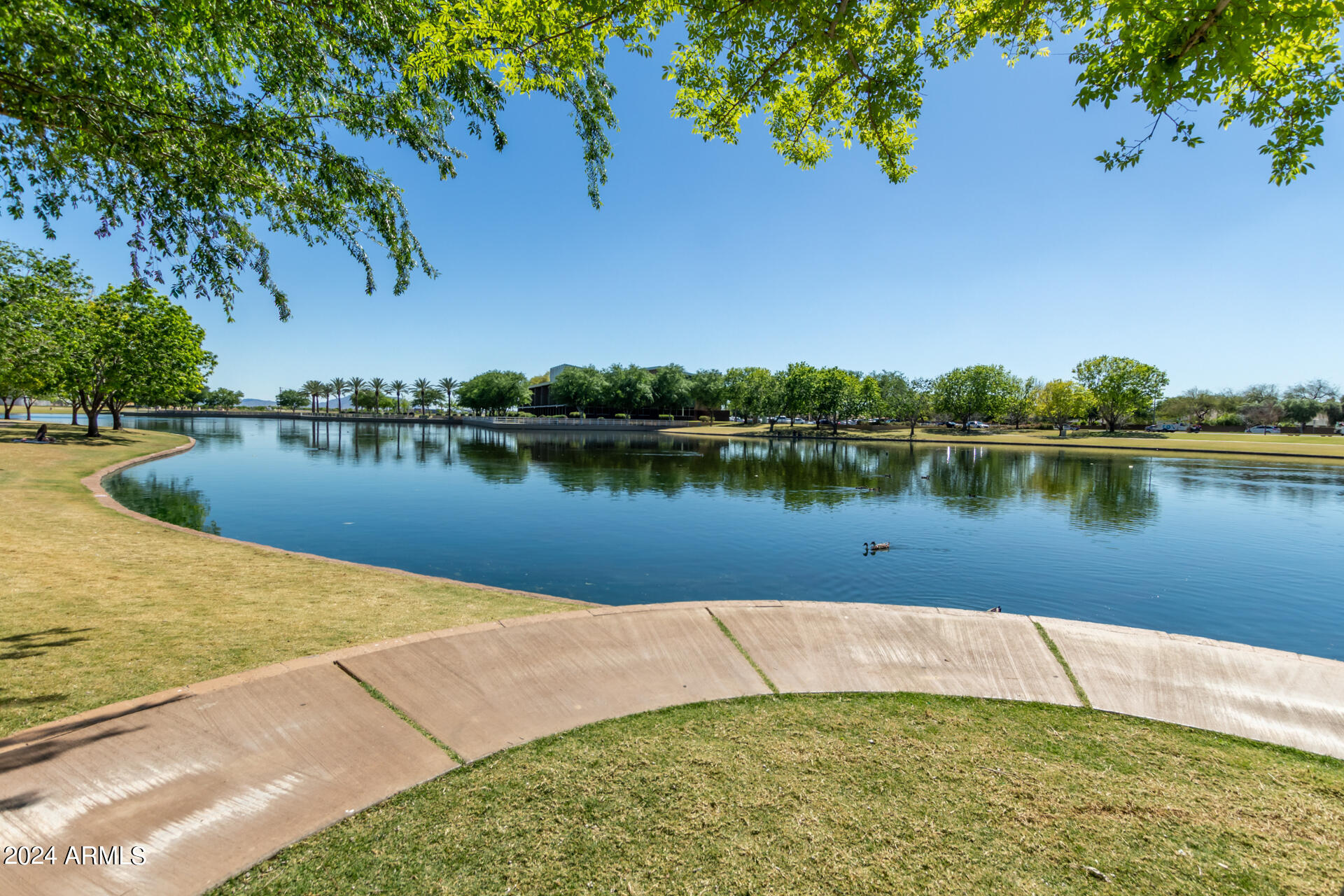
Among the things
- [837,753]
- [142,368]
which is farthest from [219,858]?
[142,368]

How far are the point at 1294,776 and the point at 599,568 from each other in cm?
1122

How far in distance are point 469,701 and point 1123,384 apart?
107256 millimetres

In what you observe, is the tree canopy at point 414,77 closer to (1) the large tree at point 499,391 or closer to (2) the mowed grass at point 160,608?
(2) the mowed grass at point 160,608

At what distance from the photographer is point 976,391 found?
9756cm

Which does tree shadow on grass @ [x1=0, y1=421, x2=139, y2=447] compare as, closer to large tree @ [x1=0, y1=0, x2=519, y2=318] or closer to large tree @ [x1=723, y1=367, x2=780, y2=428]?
large tree @ [x1=0, y1=0, x2=519, y2=318]

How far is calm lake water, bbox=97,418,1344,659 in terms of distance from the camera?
12.3 metres

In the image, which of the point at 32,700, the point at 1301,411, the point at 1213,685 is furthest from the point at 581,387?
the point at 1301,411

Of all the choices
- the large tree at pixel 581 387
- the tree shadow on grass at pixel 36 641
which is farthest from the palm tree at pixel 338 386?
the tree shadow on grass at pixel 36 641

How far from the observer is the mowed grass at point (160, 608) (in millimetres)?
4703

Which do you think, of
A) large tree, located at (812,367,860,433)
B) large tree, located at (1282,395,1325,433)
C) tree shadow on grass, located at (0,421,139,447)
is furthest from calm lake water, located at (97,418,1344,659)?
large tree, located at (1282,395,1325,433)

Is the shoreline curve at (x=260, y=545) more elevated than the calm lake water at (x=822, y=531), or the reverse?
the shoreline curve at (x=260, y=545)

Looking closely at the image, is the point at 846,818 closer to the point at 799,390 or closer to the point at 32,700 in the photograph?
the point at 32,700

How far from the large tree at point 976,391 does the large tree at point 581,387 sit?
6351cm

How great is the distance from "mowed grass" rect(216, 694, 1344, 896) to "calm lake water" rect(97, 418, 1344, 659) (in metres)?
7.28
